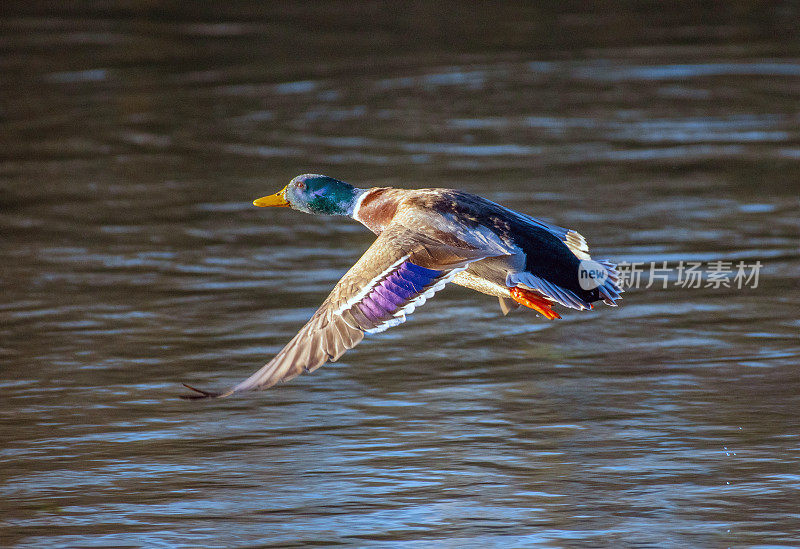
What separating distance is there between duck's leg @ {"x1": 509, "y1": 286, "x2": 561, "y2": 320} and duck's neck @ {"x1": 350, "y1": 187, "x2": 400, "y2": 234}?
81 centimetres

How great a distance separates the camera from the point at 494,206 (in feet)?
21.2

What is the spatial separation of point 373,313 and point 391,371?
1857mm

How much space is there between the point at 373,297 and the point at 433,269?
342mm

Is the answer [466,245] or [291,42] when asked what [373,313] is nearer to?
[466,245]

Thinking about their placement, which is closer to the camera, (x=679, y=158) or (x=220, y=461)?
(x=220, y=461)

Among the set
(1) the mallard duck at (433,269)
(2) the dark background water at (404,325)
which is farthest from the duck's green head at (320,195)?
(2) the dark background water at (404,325)

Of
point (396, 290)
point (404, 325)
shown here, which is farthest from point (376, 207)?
point (404, 325)

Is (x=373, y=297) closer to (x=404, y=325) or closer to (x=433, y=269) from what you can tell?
(x=433, y=269)

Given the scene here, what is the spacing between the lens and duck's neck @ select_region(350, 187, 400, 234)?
6.61m

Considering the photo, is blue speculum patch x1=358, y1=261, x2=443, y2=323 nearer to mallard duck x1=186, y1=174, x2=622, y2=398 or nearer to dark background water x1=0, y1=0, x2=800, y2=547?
mallard duck x1=186, y1=174, x2=622, y2=398

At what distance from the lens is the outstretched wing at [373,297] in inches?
207

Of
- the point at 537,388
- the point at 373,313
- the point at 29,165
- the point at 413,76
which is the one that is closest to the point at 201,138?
the point at 29,165

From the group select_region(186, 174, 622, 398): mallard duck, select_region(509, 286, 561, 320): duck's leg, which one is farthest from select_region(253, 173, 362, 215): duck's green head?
select_region(509, 286, 561, 320): duck's leg

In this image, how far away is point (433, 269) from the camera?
5746 millimetres
